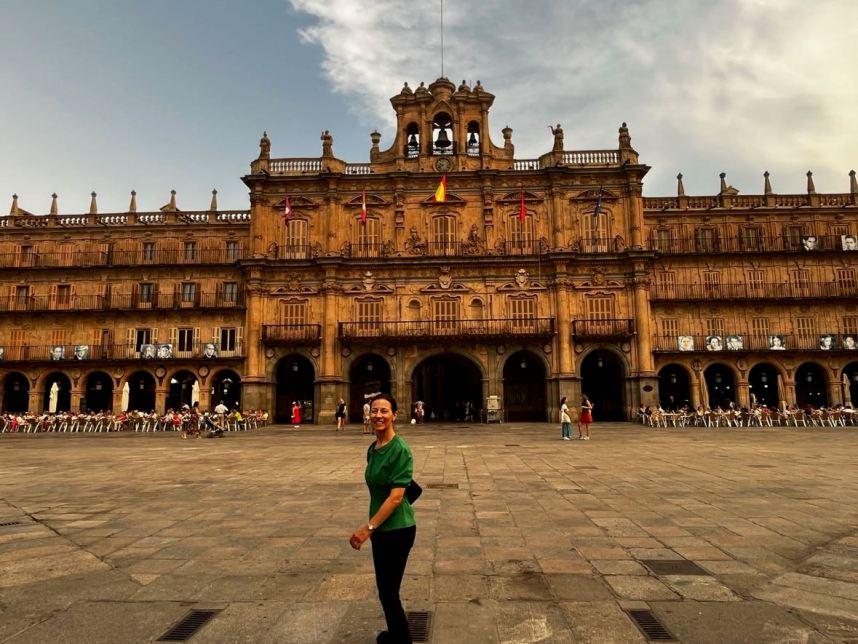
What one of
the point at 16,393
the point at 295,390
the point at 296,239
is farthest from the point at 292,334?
the point at 16,393

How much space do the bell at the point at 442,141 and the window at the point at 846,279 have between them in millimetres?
26497

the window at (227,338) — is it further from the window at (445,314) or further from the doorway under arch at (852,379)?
the doorway under arch at (852,379)

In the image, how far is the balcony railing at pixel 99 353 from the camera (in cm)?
3644

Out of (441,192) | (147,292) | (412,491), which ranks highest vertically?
(441,192)

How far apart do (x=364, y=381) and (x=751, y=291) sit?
1007 inches

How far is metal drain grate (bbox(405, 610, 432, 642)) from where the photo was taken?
4124mm

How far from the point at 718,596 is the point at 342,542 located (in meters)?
4.00

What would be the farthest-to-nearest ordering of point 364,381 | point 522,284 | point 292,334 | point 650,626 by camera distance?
A: point 364,381 < point 522,284 < point 292,334 < point 650,626

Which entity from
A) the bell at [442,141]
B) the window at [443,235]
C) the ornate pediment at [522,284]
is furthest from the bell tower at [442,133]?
the ornate pediment at [522,284]

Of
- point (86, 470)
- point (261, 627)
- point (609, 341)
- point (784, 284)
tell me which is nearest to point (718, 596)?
point (261, 627)

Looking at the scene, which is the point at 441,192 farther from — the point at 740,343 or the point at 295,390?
the point at 740,343

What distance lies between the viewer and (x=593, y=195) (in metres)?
35.1

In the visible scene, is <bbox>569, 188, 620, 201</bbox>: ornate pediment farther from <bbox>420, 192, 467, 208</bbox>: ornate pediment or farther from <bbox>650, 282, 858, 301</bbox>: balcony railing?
<bbox>420, 192, 467, 208</bbox>: ornate pediment

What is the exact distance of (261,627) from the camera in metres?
4.31
